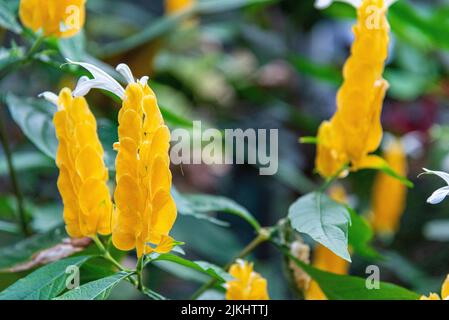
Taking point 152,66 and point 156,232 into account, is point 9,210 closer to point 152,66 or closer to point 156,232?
point 152,66

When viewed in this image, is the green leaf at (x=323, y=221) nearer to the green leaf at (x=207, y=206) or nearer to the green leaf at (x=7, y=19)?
the green leaf at (x=207, y=206)

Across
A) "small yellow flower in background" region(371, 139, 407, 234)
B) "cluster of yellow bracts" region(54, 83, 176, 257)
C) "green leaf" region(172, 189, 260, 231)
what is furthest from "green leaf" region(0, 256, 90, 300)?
"small yellow flower in background" region(371, 139, 407, 234)

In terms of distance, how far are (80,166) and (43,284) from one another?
11 cm

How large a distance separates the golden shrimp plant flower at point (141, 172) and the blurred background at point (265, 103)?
647mm

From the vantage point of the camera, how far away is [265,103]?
1.70 meters

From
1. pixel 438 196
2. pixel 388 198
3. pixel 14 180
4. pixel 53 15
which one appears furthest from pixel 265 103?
pixel 438 196

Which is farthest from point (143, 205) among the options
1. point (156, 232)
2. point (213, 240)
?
point (213, 240)

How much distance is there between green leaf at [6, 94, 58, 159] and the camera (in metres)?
0.78

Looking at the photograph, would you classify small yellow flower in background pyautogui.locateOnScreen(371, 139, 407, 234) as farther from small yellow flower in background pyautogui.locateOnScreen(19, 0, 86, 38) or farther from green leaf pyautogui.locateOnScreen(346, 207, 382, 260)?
small yellow flower in background pyautogui.locateOnScreen(19, 0, 86, 38)

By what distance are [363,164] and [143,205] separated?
285mm

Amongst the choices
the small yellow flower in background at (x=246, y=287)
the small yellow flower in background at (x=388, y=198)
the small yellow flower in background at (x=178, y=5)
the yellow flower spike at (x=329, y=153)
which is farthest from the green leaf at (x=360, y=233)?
the small yellow flower in background at (x=178, y=5)

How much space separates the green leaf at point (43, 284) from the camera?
600mm

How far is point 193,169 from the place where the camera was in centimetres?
184

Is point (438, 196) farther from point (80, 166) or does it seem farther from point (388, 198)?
point (388, 198)
